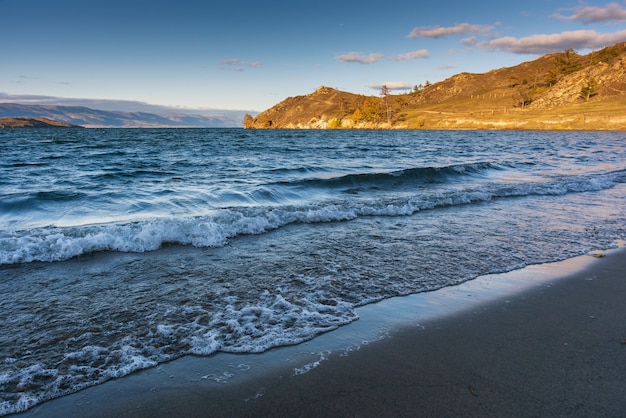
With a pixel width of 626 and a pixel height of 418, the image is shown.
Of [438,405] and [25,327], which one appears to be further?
[25,327]

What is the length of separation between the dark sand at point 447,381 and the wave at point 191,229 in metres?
4.99

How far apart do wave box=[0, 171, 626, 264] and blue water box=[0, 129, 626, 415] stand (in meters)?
0.03

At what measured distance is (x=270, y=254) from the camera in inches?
295

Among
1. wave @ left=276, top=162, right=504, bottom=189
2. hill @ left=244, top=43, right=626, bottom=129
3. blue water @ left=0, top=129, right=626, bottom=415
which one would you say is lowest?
blue water @ left=0, top=129, right=626, bottom=415

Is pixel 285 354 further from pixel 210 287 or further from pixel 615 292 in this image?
pixel 615 292

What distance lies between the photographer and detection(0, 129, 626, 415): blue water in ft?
13.5

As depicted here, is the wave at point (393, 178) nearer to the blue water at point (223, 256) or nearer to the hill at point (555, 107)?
the blue water at point (223, 256)

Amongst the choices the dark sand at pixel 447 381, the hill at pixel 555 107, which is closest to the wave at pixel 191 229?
the dark sand at pixel 447 381

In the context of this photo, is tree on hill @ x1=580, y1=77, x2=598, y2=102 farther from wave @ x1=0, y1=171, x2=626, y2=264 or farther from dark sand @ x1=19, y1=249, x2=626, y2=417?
dark sand @ x1=19, y1=249, x2=626, y2=417

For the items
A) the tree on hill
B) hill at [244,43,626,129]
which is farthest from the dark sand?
the tree on hill

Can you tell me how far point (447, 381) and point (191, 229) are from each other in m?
6.61

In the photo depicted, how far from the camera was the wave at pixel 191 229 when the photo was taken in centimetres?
732

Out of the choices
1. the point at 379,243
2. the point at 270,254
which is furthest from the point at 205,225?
the point at 379,243

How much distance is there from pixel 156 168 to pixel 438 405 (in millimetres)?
21404
